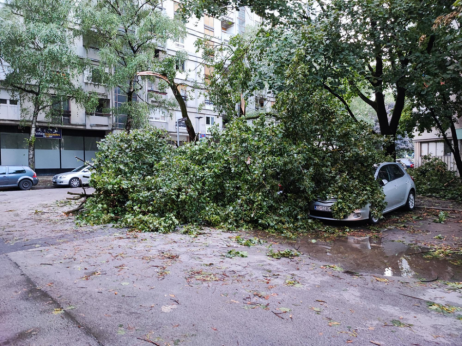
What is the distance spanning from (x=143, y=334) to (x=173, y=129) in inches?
1214

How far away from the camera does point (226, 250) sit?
6.00 metres

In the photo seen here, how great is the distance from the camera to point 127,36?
22.9 m

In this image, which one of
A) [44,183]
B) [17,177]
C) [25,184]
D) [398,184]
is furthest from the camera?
[44,183]

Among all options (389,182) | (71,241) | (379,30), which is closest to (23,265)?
(71,241)

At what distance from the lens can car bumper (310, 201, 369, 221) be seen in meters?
8.23

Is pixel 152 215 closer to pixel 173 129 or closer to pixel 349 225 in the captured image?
pixel 349 225

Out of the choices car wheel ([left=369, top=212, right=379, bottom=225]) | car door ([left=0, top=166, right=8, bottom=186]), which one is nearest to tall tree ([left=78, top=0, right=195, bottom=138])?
car door ([left=0, top=166, right=8, bottom=186])

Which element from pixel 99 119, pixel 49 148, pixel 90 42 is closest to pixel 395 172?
pixel 90 42

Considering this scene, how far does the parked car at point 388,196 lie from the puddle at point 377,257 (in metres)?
1.05

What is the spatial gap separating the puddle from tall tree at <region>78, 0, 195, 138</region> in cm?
1773

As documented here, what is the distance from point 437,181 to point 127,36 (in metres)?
20.9

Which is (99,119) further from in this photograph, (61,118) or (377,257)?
(377,257)

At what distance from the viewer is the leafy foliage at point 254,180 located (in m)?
8.12

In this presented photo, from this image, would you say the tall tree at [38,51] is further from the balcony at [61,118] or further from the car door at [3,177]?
the car door at [3,177]
